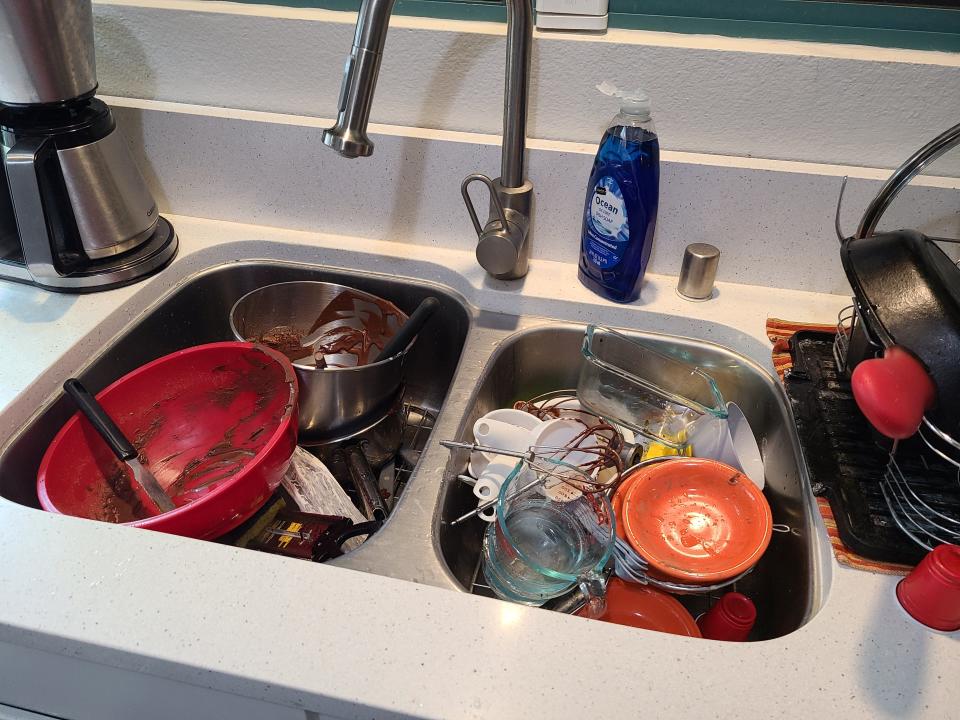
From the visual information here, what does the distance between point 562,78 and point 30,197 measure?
0.70 m

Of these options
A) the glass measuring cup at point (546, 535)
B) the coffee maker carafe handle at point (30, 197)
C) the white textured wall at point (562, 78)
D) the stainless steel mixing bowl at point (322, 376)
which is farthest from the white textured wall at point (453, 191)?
the glass measuring cup at point (546, 535)

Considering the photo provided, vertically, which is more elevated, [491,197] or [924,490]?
[491,197]

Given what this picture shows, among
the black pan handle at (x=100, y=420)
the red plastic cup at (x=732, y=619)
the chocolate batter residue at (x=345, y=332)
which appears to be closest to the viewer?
the red plastic cup at (x=732, y=619)

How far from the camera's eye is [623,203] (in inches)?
33.9

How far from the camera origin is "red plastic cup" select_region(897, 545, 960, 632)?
547 mm

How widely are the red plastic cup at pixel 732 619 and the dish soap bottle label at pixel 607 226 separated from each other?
0.45 m

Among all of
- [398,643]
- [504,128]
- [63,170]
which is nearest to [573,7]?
[504,128]

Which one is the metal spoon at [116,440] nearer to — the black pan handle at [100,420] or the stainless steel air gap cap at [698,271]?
the black pan handle at [100,420]

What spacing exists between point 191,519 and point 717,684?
1.70 ft

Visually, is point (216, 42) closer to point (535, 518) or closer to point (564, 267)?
point (564, 267)

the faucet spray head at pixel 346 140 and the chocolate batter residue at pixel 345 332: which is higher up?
the faucet spray head at pixel 346 140

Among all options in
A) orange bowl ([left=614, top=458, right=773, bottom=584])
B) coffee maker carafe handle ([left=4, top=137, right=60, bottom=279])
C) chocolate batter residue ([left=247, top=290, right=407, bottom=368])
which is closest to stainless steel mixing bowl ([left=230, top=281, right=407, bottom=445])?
chocolate batter residue ([left=247, top=290, right=407, bottom=368])

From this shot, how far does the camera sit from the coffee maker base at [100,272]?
926mm

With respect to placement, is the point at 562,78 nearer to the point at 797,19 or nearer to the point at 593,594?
the point at 797,19
